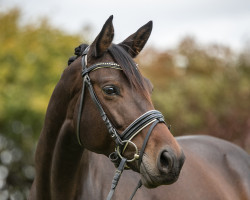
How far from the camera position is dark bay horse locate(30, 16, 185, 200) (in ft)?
10.3

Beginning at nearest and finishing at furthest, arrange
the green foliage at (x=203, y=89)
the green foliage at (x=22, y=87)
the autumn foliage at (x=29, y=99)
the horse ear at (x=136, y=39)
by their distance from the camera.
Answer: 1. the horse ear at (x=136, y=39)
2. the green foliage at (x=203, y=89)
3. the autumn foliage at (x=29, y=99)
4. the green foliage at (x=22, y=87)

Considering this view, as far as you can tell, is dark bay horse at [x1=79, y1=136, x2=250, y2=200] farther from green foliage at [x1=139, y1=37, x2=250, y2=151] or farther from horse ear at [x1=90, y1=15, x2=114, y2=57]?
green foliage at [x1=139, y1=37, x2=250, y2=151]

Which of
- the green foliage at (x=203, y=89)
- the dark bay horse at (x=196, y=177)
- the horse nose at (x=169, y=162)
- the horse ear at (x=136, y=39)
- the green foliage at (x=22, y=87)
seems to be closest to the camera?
the horse nose at (x=169, y=162)

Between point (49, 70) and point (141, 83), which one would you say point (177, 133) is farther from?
point (141, 83)

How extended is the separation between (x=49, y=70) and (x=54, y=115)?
14.0 m

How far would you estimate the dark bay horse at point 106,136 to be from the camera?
10.4 feet

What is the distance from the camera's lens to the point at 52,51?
1836 centimetres

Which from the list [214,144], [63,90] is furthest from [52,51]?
[63,90]

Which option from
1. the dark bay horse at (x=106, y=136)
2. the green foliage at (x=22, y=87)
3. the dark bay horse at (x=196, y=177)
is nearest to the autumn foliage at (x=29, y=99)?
the green foliage at (x=22, y=87)

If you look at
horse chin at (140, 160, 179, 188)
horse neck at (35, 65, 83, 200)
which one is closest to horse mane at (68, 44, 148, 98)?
horse neck at (35, 65, 83, 200)

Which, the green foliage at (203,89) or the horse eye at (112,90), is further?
the green foliage at (203,89)

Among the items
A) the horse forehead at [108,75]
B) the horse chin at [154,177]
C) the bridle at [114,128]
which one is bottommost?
the horse chin at [154,177]

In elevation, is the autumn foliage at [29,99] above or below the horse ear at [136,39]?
below

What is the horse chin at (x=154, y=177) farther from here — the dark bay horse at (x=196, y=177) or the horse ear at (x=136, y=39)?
the horse ear at (x=136, y=39)
